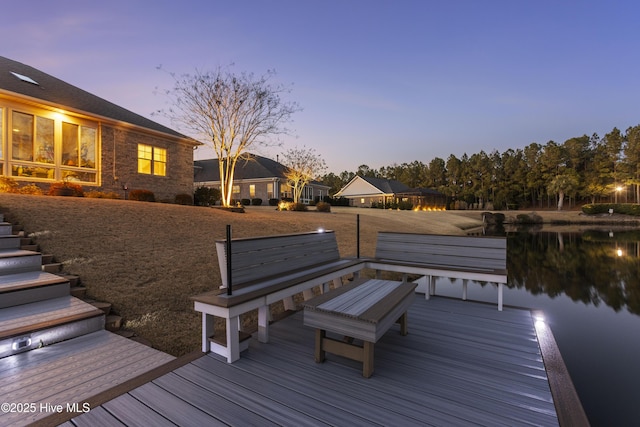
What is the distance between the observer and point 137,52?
13000 millimetres

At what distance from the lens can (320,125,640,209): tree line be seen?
50156 mm

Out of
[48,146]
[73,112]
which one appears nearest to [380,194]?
[73,112]

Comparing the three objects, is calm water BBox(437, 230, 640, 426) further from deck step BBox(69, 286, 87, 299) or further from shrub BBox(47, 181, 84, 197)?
shrub BBox(47, 181, 84, 197)

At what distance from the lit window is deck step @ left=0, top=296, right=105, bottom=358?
503 inches

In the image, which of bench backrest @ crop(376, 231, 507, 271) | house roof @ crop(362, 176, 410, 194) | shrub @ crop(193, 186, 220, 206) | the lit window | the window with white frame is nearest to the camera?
bench backrest @ crop(376, 231, 507, 271)

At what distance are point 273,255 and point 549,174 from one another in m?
69.7

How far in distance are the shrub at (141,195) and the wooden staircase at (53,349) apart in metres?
10.5

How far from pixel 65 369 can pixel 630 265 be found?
56.6ft

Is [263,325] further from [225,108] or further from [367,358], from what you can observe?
[225,108]

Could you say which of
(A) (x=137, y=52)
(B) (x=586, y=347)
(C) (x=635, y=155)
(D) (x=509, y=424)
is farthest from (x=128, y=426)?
(C) (x=635, y=155)

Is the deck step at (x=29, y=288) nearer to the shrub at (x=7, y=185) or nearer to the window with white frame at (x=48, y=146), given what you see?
the shrub at (x=7, y=185)

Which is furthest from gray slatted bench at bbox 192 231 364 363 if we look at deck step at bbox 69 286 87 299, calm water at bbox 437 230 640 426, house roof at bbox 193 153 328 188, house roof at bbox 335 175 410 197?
house roof at bbox 335 175 410 197

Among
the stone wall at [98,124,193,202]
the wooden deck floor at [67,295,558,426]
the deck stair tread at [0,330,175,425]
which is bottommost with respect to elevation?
the deck stair tread at [0,330,175,425]

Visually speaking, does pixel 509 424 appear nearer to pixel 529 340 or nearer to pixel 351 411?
pixel 351 411
